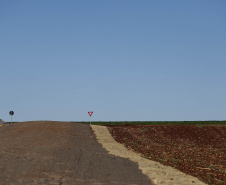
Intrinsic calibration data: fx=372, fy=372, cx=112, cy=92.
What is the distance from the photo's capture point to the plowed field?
20.8m

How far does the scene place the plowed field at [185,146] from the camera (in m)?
20.8

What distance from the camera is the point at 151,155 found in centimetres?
2577

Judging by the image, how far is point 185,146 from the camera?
120 ft

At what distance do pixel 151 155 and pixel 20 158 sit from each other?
947 cm

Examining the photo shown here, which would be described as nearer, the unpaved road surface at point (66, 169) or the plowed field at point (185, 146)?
the unpaved road surface at point (66, 169)

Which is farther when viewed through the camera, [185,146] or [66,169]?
[185,146]

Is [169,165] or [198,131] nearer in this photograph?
[169,165]

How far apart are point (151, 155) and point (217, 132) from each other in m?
31.3

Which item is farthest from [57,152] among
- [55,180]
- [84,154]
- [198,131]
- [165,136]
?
[198,131]

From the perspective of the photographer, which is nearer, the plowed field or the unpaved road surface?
the unpaved road surface

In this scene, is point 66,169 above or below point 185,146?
above

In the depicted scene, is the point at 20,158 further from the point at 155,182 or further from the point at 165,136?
the point at 165,136

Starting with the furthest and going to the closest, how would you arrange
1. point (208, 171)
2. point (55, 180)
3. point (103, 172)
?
point (208, 171) < point (103, 172) < point (55, 180)

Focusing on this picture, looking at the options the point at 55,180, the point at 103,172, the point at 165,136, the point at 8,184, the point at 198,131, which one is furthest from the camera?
the point at 198,131
